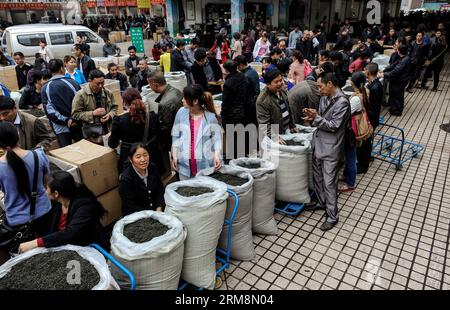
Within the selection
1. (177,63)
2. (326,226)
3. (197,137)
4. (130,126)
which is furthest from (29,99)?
(326,226)

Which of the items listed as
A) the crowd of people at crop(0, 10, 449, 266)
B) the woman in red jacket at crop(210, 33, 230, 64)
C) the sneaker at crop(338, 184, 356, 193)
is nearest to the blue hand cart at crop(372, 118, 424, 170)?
the crowd of people at crop(0, 10, 449, 266)

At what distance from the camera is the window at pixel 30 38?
11.8 meters

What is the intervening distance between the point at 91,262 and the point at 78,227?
43 cm

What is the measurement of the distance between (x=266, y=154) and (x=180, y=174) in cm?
99

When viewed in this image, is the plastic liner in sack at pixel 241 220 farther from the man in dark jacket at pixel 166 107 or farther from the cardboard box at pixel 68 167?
the cardboard box at pixel 68 167

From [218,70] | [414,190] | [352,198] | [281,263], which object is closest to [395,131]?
[414,190]

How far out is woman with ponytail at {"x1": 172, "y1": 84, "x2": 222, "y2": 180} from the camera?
3404 mm

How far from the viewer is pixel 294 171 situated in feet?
12.2

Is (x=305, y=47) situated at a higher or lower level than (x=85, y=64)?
higher

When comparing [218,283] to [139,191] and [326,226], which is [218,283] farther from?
[326,226]

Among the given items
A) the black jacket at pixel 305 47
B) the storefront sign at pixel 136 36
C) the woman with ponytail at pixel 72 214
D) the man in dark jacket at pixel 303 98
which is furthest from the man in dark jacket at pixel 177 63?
the storefront sign at pixel 136 36

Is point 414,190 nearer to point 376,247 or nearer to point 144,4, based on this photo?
point 376,247

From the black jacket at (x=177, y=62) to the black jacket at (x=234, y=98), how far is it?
117 inches

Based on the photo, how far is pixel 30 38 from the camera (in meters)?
11.9
